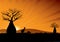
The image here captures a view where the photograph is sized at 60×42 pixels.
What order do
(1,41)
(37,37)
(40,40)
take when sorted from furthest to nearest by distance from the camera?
(37,37) < (40,40) < (1,41)

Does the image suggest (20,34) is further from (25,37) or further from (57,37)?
(57,37)

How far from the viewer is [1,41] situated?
21.9m

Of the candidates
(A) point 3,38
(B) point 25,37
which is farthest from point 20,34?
(A) point 3,38

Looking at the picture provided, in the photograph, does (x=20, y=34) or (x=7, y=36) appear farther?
(x=20, y=34)

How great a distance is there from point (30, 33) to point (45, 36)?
71.2 inches

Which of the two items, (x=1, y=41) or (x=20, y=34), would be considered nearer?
(x=1, y=41)

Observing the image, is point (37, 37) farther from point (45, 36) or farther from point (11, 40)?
point (11, 40)

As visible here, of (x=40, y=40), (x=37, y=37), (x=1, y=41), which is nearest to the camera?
(x=1, y=41)

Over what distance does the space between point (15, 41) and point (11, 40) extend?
52 cm

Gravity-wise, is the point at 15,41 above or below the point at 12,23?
below

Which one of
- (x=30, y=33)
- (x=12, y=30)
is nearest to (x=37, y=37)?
(x=30, y=33)

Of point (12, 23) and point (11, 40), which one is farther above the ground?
point (12, 23)

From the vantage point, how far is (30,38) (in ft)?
79.1

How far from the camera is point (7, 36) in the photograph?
23.2m
